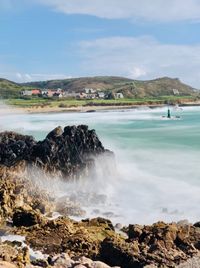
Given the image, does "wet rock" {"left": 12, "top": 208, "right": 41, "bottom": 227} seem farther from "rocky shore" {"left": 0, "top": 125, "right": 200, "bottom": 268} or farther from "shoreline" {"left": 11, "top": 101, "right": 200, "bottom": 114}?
"shoreline" {"left": 11, "top": 101, "right": 200, "bottom": 114}

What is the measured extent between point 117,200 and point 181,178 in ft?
20.9

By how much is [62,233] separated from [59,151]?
1064cm

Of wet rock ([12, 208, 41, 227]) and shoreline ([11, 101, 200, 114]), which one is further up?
wet rock ([12, 208, 41, 227])

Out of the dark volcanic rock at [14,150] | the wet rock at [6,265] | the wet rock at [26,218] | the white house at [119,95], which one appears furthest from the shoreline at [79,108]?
the wet rock at [6,265]

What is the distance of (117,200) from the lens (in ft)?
78.3

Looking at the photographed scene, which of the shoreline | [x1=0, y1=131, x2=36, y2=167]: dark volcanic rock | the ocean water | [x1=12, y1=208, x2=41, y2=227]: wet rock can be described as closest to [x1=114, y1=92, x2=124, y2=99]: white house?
the shoreline

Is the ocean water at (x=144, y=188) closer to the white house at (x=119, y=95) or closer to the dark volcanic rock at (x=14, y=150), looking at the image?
the dark volcanic rock at (x=14, y=150)

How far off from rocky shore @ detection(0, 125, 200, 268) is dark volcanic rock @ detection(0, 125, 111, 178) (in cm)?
5

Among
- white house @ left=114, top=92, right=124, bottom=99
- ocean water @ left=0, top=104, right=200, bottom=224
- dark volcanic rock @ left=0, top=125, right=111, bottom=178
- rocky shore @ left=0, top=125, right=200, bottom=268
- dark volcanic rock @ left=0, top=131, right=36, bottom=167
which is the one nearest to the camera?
rocky shore @ left=0, top=125, right=200, bottom=268

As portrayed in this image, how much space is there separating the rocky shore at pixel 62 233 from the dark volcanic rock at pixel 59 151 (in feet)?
0.17

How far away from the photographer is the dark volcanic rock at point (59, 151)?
25781 mm

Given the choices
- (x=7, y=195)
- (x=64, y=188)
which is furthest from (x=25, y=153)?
(x=7, y=195)

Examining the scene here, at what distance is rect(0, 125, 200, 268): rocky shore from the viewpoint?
13.4 metres

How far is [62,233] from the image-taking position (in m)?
16.3
